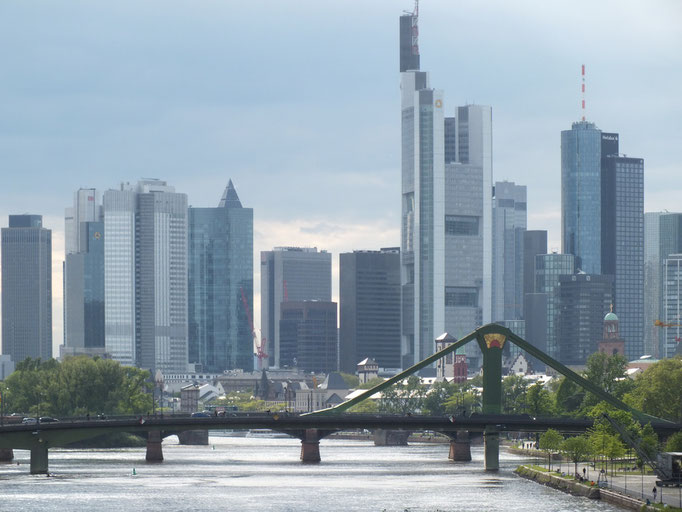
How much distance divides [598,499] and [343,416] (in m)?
57.3

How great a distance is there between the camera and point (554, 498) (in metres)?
134

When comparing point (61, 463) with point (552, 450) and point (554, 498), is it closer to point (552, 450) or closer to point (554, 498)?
point (552, 450)

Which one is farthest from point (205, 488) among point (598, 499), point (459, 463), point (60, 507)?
point (459, 463)

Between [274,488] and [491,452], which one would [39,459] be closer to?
[274,488]

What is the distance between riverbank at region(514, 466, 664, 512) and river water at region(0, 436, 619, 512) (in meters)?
1.16

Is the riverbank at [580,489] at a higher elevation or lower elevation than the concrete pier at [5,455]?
higher

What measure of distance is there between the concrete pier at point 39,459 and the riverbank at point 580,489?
148ft

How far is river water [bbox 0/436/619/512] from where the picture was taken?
419 ft

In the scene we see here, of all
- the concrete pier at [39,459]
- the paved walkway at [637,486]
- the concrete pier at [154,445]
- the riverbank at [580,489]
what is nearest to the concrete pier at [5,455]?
the concrete pier at [154,445]

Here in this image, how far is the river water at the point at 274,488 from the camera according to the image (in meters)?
128

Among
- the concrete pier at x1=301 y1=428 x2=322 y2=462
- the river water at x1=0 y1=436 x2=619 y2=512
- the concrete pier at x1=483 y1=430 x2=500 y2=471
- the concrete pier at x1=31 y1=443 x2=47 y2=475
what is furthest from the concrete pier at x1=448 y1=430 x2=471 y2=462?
the concrete pier at x1=31 y1=443 x2=47 y2=475

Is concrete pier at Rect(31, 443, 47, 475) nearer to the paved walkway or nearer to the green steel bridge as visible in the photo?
the green steel bridge

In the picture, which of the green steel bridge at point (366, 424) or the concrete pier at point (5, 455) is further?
the concrete pier at point (5, 455)

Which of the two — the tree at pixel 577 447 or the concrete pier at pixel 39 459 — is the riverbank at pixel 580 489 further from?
the concrete pier at pixel 39 459
